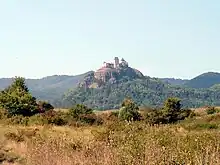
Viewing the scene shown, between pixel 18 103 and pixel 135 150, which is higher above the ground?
pixel 18 103

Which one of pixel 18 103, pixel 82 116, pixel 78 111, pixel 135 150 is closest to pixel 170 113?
pixel 78 111

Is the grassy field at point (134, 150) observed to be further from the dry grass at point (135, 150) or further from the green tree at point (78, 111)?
the green tree at point (78, 111)

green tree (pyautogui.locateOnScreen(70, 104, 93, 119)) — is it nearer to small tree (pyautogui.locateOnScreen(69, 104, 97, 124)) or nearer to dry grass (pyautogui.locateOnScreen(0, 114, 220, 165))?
small tree (pyautogui.locateOnScreen(69, 104, 97, 124))

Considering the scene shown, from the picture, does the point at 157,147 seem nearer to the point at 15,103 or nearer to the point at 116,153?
the point at 116,153

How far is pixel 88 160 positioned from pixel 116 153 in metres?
1.18

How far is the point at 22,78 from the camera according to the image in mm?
51656

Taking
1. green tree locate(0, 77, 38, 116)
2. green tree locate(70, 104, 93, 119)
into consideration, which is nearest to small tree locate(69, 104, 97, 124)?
green tree locate(70, 104, 93, 119)

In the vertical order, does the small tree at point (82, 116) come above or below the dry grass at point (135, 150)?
below

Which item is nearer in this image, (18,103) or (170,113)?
(18,103)

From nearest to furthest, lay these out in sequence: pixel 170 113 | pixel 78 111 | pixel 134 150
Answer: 1. pixel 134 150
2. pixel 78 111
3. pixel 170 113

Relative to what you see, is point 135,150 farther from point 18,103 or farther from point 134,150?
point 18,103

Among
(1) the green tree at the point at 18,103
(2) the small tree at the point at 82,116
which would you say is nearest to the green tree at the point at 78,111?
(2) the small tree at the point at 82,116

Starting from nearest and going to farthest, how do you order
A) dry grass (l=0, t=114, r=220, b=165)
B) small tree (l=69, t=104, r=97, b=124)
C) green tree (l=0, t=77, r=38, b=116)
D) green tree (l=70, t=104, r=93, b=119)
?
dry grass (l=0, t=114, r=220, b=165)
green tree (l=0, t=77, r=38, b=116)
small tree (l=69, t=104, r=97, b=124)
green tree (l=70, t=104, r=93, b=119)

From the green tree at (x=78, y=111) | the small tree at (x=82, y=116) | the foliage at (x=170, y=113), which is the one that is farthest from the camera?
the foliage at (x=170, y=113)
